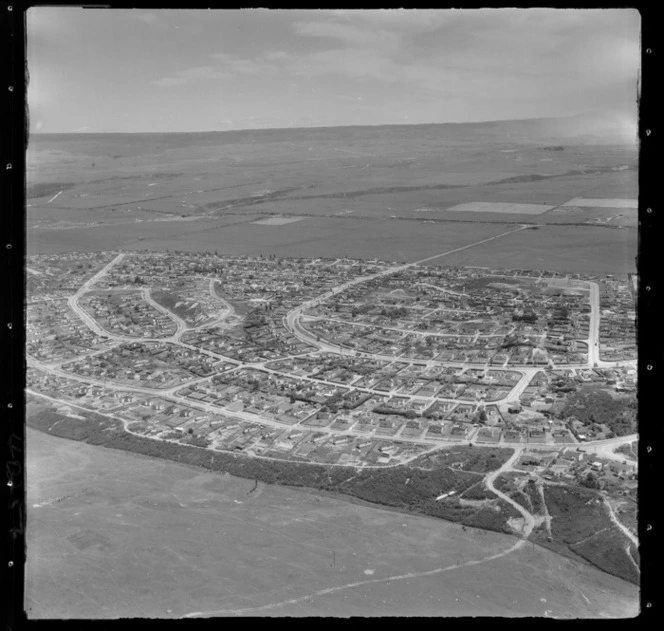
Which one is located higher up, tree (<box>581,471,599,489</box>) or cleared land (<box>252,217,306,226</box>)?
cleared land (<box>252,217,306,226</box>)

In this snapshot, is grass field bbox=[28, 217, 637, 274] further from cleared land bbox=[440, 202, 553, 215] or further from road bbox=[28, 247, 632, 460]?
road bbox=[28, 247, 632, 460]

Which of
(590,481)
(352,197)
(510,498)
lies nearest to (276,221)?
(352,197)

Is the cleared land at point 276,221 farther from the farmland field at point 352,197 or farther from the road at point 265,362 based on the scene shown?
the road at point 265,362

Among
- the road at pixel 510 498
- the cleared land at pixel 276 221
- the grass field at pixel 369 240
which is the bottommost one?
the road at pixel 510 498

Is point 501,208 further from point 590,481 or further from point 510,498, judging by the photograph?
point 510,498

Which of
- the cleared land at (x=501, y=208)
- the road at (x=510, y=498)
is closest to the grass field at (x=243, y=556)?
the road at (x=510, y=498)

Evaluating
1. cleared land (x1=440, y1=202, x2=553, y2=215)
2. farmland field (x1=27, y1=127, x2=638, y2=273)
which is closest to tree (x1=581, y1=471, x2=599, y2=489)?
farmland field (x1=27, y1=127, x2=638, y2=273)

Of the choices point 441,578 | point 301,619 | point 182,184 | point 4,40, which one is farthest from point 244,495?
point 182,184

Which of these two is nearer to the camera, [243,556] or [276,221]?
[243,556]
